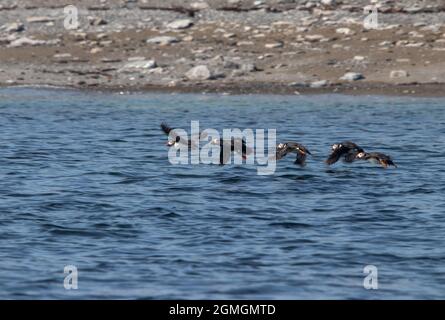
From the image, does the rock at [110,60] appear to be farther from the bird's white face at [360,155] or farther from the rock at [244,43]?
the bird's white face at [360,155]

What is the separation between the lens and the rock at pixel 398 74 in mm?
33156

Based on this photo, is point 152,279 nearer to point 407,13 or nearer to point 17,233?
point 17,233

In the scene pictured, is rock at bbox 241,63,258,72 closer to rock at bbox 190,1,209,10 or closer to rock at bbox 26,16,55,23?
rock at bbox 190,1,209,10

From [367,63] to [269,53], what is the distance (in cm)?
272

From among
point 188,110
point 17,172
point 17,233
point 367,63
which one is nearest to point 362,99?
point 367,63

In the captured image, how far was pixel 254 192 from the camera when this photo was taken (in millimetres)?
20859

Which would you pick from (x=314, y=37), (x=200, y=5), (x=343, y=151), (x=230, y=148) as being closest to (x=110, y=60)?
(x=200, y=5)

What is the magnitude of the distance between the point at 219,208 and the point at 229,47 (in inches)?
641

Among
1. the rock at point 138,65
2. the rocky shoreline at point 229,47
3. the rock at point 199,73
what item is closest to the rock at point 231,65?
the rocky shoreline at point 229,47

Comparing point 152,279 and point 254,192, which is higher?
point 254,192

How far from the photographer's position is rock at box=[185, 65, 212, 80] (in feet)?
111

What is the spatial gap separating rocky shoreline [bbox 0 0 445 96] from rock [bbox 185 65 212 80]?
3cm

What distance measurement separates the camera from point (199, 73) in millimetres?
34000

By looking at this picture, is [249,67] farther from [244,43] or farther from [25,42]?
[25,42]
